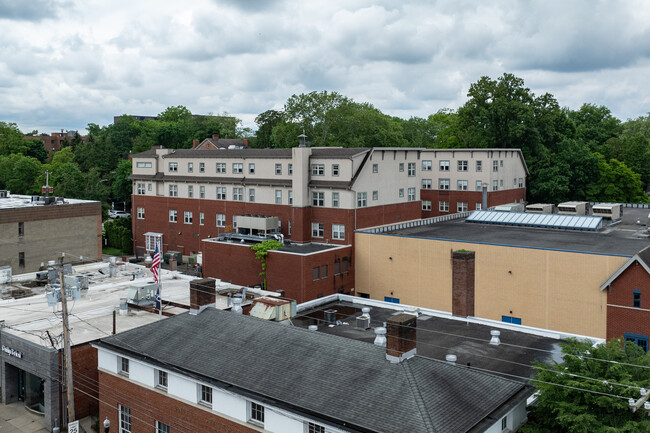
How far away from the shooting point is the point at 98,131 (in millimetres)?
189125

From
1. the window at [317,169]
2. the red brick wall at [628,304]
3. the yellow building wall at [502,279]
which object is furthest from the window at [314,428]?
the window at [317,169]

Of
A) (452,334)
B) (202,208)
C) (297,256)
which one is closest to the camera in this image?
(452,334)

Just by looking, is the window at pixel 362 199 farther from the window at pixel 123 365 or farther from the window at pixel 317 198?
the window at pixel 123 365

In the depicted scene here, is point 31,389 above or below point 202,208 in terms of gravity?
below

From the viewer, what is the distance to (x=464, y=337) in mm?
32062

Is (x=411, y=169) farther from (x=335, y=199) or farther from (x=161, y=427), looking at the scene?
(x=161, y=427)

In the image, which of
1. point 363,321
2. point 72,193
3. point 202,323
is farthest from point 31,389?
point 72,193

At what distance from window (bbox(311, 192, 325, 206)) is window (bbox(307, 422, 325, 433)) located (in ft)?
121

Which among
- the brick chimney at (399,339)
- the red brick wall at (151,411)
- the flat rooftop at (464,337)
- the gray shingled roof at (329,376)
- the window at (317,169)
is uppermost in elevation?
the window at (317,169)

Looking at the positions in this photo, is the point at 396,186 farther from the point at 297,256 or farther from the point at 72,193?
the point at 72,193

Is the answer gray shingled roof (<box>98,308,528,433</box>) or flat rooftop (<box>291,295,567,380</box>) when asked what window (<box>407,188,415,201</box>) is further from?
gray shingled roof (<box>98,308,528,433</box>)

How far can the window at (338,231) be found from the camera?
2216 inches

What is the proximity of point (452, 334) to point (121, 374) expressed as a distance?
17.6 metres

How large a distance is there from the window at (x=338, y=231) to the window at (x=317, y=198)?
2.70 meters
